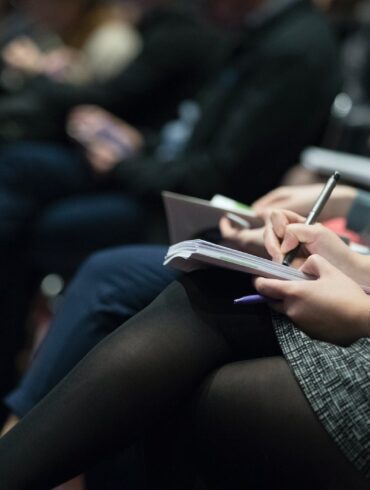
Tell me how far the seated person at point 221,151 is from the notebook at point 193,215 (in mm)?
568

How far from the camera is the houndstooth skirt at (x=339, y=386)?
2.34 ft

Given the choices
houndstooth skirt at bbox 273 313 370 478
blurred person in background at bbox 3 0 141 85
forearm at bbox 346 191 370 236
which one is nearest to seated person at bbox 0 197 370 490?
houndstooth skirt at bbox 273 313 370 478

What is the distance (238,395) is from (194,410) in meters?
0.06

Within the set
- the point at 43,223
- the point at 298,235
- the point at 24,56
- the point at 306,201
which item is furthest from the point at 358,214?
the point at 24,56

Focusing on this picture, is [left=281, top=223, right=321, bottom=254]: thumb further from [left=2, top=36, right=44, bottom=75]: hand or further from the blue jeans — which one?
[left=2, top=36, right=44, bottom=75]: hand

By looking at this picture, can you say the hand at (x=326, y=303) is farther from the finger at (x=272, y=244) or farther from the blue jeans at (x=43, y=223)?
the blue jeans at (x=43, y=223)

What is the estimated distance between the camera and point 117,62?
7.27ft

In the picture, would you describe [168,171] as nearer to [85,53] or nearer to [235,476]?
[85,53]

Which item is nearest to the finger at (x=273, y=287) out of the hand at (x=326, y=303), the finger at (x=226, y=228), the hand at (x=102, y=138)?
the hand at (x=326, y=303)

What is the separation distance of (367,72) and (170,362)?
1457 millimetres

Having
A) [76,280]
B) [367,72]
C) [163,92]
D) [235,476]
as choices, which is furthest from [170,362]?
[367,72]

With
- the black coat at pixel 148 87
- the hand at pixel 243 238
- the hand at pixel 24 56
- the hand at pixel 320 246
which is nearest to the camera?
the hand at pixel 320 246

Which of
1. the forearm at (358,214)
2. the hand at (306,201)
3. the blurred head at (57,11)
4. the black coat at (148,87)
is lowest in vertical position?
the forearm at (358,214)

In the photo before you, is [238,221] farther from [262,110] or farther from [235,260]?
[262,110]
